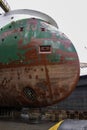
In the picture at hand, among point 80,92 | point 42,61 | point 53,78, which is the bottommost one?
point 80,92

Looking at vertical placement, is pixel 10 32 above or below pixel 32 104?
above

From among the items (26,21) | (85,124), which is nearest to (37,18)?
(26,21)

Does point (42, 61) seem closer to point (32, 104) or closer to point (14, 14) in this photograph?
point (32, 104)

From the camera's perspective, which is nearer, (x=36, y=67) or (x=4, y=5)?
(x=36, y=67)

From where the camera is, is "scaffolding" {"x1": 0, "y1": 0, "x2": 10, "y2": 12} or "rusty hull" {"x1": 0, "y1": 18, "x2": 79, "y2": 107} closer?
"rusty hull" {"x1": 0, "y1": 18, "x2": 79, "y2": 107}

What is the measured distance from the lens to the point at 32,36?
24438 mm

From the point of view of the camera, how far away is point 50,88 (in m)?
22.9

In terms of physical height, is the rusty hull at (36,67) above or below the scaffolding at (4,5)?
below

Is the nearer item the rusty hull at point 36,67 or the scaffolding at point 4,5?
the rusty hull at point 36,67

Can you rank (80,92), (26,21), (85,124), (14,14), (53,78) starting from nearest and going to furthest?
(85,124) < (53,78) < (26,21) < (14,14) < (80,92)

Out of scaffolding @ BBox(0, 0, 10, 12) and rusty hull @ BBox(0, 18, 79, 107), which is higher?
scaffolding @ BBox(0, 0, 10, 12)

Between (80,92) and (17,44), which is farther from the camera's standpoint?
(80,92)

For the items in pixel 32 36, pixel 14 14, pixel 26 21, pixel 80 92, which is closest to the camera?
pixel 32 36

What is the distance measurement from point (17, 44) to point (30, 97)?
17.8 ft
